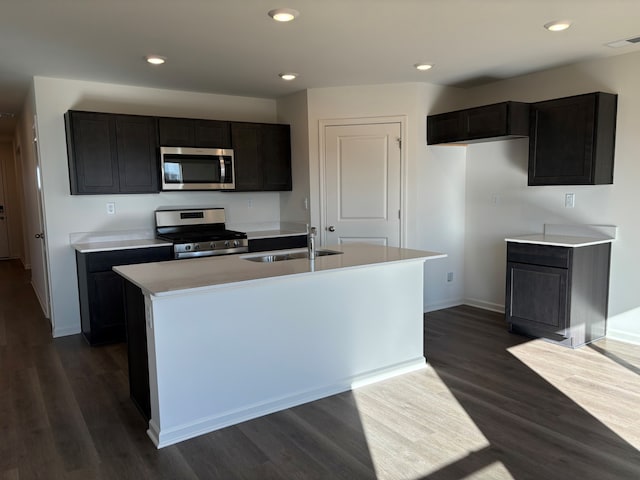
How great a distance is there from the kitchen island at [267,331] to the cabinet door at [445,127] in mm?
1743

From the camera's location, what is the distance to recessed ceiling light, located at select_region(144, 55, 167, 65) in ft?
11.8

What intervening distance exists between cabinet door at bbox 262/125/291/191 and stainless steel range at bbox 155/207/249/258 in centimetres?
65

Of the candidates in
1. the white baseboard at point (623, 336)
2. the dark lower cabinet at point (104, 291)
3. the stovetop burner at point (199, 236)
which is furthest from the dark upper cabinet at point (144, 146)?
the white baseboard at point (623, 336)

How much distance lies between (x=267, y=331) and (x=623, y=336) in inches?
124

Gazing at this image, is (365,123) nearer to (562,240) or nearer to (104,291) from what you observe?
(562,240)

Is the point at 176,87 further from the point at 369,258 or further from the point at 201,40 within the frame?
the point at 369,258

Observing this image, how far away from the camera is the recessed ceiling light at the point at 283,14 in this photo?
2.71 metres

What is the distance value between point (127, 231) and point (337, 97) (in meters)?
2.54

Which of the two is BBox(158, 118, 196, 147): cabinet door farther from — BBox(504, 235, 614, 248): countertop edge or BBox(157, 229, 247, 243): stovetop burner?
BBox(504, 235, 614, 248): countertop edge

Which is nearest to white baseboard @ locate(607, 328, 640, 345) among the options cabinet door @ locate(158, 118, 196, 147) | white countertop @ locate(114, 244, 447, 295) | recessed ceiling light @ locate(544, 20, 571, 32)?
white countertop @ locate(114, 244, 447, 295)

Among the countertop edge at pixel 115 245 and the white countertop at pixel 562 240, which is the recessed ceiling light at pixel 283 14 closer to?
the countertop edge at pixel 115 245

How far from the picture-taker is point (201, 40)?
10.6ft

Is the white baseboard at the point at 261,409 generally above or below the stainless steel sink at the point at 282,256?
below

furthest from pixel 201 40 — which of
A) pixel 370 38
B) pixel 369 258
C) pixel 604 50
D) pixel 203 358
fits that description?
pixel 604 50
